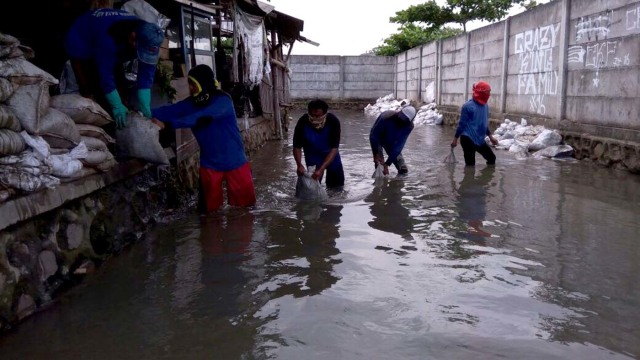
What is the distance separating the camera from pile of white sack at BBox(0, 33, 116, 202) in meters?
3.13

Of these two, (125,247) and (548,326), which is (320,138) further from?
(548,326)

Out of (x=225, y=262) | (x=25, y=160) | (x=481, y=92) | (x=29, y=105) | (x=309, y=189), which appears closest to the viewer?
(x=25, y=160)

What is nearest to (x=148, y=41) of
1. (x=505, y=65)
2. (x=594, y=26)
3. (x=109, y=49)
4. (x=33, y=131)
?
(x=109, y=49)

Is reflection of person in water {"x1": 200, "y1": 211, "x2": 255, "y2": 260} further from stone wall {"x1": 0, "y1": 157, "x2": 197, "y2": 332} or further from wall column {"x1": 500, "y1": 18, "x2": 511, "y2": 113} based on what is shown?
wall column {"x1": 500, "y1": 18, "x2": 511, "y2": 113}

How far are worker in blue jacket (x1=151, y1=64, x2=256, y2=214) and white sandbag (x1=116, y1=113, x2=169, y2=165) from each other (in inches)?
5.9

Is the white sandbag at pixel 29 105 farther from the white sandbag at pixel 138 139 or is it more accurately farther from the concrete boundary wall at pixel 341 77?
the concrete boundary wall at pixel 341 77

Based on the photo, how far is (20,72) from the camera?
3.27 meters

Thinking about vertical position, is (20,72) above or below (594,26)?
below

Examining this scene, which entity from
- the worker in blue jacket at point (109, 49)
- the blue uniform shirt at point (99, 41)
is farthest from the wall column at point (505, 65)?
the blue uniform shirt at point (99, 41)

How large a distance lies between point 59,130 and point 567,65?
8.68 metres

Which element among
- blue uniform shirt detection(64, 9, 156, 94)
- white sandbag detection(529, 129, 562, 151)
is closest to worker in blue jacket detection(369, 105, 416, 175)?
blue uniform shirt detection(64, 9, 156, 94)

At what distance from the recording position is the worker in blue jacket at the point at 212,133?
16.0 ft

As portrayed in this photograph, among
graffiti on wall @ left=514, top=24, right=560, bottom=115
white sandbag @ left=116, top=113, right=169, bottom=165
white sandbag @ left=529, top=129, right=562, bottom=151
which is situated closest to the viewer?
white sandbag @ left=116, top=113, right=169, bottom=165

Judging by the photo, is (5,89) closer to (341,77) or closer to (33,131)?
(33,131)
